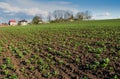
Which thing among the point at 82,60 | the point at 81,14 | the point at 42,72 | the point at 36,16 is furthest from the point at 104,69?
the point at 81,14

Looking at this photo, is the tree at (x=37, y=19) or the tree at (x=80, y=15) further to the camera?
the tree at (x=80, y=15)

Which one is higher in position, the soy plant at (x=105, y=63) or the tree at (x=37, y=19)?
the soy plant at (x=105, y=63)

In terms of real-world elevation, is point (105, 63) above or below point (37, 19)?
above

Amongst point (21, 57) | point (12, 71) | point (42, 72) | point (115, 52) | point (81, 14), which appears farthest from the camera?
point (81, 14)

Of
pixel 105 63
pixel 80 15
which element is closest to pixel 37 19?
pixel 80 15

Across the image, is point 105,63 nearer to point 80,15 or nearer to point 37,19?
point 37,19

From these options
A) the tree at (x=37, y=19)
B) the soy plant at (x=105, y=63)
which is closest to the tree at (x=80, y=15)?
the tree at (x=37, y=19)

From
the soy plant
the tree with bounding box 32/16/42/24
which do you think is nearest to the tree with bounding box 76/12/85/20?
the tree with bounding box 32/16/42/24

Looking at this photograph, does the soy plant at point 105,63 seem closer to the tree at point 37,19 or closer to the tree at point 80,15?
the tree at point 37,19

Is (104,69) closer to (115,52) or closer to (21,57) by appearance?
(115,52)

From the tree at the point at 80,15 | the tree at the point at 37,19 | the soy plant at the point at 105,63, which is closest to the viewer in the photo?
the soy plant at the point at 105,63

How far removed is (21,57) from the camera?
51.9ft

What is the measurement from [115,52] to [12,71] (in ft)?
21.5

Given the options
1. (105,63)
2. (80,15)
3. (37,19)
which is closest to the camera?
(105,63)
